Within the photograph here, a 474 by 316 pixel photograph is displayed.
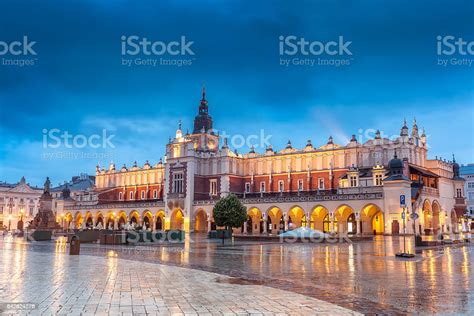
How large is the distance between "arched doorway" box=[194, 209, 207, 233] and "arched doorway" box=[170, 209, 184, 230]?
2.90 metres

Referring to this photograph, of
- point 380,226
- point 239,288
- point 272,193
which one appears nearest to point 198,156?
point 272,193

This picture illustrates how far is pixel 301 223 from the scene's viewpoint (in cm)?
6256

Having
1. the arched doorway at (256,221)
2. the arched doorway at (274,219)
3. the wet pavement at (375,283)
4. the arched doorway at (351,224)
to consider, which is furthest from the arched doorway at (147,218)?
the wet pavement at (375,283)

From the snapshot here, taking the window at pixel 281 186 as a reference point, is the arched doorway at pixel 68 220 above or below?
below

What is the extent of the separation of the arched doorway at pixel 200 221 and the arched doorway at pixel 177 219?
2.90m

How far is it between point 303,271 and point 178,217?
199 ft

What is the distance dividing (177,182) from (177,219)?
6212 millimetres

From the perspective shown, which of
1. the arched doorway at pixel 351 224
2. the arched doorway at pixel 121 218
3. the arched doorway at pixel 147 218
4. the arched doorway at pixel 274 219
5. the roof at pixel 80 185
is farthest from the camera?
the roof at pixel 80 185

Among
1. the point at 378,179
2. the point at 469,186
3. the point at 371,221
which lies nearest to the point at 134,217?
the point at 371,221

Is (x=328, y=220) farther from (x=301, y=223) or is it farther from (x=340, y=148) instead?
(x=340, y=148)

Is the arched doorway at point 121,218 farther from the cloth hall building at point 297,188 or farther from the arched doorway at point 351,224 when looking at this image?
the arched doorway at point 351,224

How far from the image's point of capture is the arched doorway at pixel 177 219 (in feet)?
243

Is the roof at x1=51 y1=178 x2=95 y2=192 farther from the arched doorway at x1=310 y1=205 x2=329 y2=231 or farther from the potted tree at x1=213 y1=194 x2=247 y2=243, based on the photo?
the potted tree at x1=213 y1=194 x2=247 y2=243

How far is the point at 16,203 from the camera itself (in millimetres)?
107938
